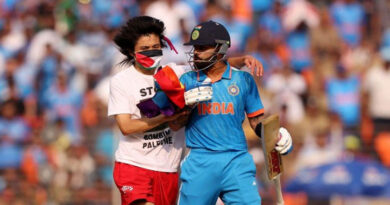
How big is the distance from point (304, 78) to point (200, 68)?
830cm

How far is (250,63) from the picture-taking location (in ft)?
26.6

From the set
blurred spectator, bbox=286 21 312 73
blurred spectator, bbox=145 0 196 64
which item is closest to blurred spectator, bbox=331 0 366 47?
blurred spectator, bbox=286 21 312 73

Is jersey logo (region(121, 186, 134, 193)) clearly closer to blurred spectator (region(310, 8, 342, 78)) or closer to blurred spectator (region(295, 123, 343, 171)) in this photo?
blurred spectator (region(295, 123, 343, 171))

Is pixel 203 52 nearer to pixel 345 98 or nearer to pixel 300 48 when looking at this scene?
pixel 345 98

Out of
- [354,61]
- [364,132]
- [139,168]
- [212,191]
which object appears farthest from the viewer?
[354,61]

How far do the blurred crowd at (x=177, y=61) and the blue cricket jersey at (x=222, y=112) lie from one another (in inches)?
249

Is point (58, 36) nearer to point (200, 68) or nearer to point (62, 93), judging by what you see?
point (62, 93)

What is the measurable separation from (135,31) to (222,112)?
1.21 meters

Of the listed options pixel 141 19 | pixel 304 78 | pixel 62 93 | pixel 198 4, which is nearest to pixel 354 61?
pixel 304 78

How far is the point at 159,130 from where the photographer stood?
27.5 feet

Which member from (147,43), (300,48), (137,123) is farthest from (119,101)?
(300,48)

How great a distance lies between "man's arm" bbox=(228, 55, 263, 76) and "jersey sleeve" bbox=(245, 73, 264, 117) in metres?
→ 0.09

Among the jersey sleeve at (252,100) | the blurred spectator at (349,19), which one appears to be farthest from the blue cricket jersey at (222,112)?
the blurred spectator at (349,19)

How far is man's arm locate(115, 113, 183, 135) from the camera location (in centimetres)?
799
